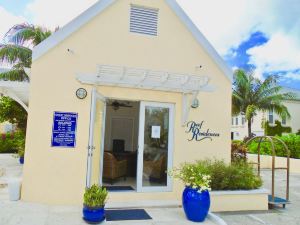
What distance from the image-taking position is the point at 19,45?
1581cm

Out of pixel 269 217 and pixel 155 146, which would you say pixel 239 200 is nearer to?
pixel 269 217

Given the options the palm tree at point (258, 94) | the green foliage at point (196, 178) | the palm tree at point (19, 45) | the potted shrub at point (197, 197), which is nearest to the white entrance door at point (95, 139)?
the green foliage at point (196, 178)

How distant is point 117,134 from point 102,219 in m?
8.43

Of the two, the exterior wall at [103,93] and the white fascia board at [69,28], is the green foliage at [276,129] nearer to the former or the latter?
the exterior wall at [103,93]

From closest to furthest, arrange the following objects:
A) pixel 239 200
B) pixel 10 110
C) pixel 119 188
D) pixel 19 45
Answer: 1. pixel 239 200
2. pixel 119 188
3. pixel 10 110
4. pixel 19 45

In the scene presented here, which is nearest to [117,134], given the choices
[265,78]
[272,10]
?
[272,10]

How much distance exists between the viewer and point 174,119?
864 centimetres

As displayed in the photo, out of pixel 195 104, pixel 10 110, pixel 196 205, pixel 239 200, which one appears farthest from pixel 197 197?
pixel 10 110

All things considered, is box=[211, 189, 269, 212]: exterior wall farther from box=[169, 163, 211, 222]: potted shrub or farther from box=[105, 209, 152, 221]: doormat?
box=[105, 209, 152, 221]: doormat

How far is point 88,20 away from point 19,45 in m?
9.58

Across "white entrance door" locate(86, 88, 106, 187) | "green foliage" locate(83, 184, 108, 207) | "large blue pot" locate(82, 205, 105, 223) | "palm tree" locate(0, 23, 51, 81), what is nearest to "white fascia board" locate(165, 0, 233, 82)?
"white entrance door" locate(86, 88, 106, 187)

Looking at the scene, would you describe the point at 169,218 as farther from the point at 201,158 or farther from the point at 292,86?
the point at 292,86

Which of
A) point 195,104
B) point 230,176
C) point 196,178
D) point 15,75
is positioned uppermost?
point 15,75

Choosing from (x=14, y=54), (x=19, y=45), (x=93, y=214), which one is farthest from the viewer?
(x=19, y=45)
